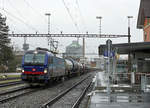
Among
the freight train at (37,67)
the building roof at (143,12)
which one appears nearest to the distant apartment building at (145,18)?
the building roof at (143,12)

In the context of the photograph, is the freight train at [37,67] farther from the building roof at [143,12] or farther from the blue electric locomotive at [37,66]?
the building roof at [143,12]

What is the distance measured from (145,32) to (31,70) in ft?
70.0

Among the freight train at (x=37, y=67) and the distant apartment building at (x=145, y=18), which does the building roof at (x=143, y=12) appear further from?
the freight train at (x=37, y=67)

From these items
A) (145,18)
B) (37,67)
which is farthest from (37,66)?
(145,18)

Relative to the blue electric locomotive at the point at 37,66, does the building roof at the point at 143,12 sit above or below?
above

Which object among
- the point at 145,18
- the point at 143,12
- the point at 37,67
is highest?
the point at 143,12

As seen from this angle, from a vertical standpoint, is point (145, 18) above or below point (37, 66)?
above

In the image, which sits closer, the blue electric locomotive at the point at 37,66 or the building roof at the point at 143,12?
the blue electric locomotive at the point at 37,66

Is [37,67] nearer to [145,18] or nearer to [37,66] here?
[37,66]

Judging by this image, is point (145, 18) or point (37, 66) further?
point (145, 18)

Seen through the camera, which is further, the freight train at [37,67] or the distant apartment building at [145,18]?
the distant apartment building at [145,18]

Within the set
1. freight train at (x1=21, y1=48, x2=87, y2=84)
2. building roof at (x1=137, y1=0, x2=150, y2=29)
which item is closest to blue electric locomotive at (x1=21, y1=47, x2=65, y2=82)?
freight train at (x1=21, y1=48, x2=87, y2=84)

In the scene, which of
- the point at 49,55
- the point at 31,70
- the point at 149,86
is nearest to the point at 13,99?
the point at 31,70

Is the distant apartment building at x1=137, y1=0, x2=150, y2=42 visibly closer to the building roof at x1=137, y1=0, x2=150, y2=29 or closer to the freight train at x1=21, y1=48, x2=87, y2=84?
the building roof at x1=137, y1=0, x2=150, y2=29
